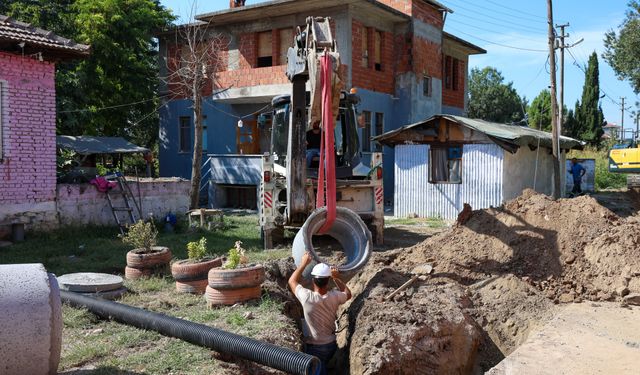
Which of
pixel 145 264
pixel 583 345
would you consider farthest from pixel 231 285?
pixel 583 345

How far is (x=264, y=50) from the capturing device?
76.9ft

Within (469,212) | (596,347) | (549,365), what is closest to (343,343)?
(549,365)

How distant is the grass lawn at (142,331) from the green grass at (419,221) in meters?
6.83

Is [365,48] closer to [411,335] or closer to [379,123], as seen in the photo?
[379,123]

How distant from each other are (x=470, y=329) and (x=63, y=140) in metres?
17.4

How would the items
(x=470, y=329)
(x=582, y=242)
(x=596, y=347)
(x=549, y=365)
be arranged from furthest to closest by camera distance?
1. (x=582, y=242)
2. (x=470, y=329)
3. (x=596, y=347)
4. (x=549, y=365)

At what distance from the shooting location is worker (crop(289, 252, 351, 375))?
6.27m

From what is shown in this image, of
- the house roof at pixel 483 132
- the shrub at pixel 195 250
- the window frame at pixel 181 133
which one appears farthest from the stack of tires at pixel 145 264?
the window frame at pixel 181 133

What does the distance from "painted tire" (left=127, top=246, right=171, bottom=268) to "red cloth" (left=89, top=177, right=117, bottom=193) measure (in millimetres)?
5338

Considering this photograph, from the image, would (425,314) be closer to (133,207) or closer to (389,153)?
(133,207)

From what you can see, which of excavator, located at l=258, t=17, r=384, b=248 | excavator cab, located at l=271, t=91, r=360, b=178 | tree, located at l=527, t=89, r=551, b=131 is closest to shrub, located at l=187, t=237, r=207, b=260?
excavator, located at l=258, t=17, r=384, b=248

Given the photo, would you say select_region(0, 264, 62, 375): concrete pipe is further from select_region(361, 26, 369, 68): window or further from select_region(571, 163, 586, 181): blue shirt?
select_region(571, 163, 586, 181): blue shirt

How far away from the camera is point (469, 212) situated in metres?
10.6

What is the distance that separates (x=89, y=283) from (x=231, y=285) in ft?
6.62
